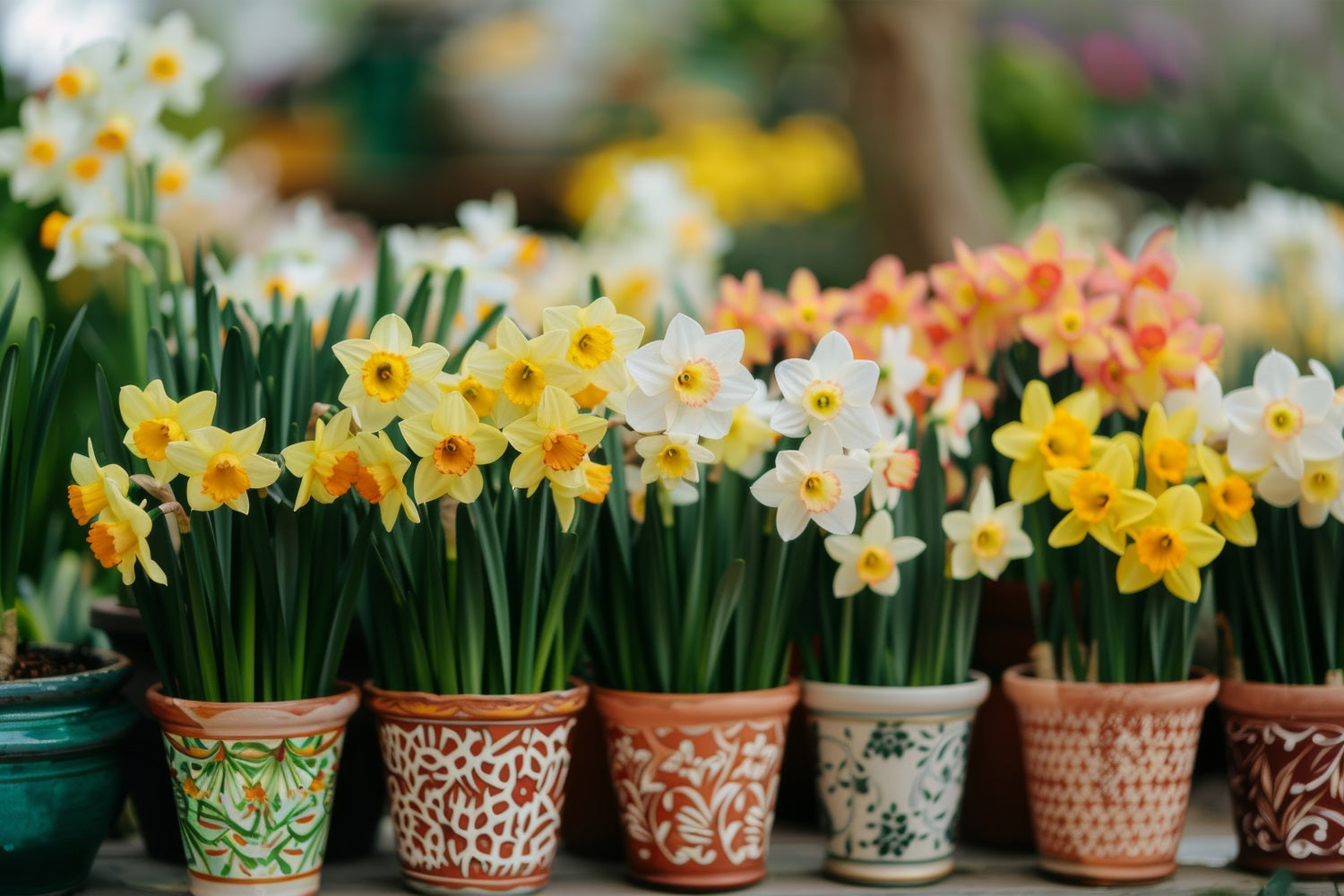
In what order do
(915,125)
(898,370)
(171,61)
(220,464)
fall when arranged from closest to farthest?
(220,464) → (898,370) → (171,61) → (915,125)

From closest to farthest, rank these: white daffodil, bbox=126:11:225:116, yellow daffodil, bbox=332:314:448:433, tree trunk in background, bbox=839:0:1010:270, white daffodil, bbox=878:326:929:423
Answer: yellow daffodil, bbox=332:314:448:433 < white daffodil, bbox=878:326:929:423 < white daffodil, bbox=126:11:225:116 < tree trunk in background, bbox=839:0:1010:270

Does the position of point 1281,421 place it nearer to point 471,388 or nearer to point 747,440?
point 747,440

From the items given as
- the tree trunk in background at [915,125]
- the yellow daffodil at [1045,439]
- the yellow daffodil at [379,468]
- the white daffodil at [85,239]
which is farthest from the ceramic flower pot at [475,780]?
the tree trunk in background at [915,125]

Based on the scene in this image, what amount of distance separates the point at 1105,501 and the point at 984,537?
0.29 feet

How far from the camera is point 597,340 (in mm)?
801

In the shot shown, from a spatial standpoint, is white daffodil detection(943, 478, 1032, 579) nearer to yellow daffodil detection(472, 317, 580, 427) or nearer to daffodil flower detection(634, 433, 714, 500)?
daffodil flower detection(634, 433, 714, 500)

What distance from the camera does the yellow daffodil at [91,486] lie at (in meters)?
0.80

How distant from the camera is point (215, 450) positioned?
0.80 m

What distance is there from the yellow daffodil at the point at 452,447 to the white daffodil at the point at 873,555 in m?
0.27

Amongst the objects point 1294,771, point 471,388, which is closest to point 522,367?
point 471,388

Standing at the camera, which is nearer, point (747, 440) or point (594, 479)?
point (594, 479)

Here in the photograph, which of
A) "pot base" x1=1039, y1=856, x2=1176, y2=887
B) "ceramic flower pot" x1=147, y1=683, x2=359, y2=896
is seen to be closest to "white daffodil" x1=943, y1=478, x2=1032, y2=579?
"pot base" x1=1039, y1=856, x2=1176, y2=887

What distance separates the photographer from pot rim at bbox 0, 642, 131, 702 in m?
0.84

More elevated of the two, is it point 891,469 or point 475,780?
point 891,469
